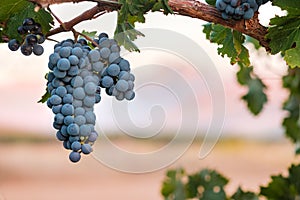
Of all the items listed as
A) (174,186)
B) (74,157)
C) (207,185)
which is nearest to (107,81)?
(74,157)

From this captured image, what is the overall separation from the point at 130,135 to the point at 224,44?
0.25m

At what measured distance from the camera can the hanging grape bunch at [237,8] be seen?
99 centimetres

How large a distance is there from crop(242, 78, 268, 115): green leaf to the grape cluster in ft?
5.05

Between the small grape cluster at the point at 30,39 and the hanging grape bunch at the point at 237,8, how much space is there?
30 cm

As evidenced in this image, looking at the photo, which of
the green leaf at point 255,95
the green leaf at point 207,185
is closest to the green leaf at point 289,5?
the green leaf at point 207,185

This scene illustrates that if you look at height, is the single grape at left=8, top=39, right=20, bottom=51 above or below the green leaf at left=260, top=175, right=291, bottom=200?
below

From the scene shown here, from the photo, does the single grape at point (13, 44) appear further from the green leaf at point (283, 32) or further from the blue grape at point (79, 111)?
the green leaf at point (283, 32)

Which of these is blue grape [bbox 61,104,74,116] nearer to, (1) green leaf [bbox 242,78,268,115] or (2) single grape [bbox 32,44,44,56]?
(2) single grape [bbox 32,44,44,56]

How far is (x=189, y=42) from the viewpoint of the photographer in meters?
1.16

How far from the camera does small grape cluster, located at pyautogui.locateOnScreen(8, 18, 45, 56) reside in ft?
3.24

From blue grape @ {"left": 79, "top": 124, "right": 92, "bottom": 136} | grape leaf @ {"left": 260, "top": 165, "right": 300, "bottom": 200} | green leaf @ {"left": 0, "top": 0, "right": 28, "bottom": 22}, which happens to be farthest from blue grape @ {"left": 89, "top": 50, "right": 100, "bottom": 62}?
grape leaf @ {"left": 260, "top": 165, "right": 300, "bottom": 200}

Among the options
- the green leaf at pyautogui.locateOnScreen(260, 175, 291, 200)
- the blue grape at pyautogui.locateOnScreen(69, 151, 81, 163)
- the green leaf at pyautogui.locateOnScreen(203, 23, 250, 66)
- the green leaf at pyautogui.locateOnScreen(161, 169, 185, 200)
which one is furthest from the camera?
the green leaf at pyautogui.locateOnScreen(161, 169, 185, 200)

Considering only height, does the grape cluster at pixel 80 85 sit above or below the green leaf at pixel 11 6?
below

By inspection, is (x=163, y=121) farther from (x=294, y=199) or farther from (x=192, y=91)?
(x=294, y=199)
